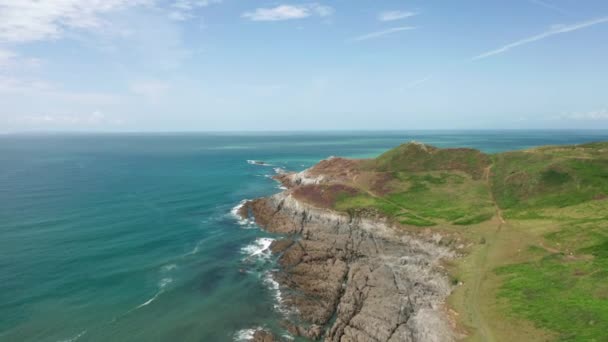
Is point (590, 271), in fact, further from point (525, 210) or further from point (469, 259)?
point (525, 210)

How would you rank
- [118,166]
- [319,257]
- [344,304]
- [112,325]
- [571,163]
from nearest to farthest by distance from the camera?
[112,325] → [344,304] → [319,257] → [571,163] → [118,166]

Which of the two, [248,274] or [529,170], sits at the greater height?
[529,170]

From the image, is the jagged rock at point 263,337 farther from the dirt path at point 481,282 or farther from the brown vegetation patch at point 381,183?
the brown vegetation patch at point 381,183

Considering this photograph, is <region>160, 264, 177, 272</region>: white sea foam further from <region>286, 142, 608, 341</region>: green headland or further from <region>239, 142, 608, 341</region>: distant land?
<region>286, 142, 608, 341</region>: green headland

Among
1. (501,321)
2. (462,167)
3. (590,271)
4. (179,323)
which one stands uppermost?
(462,167)

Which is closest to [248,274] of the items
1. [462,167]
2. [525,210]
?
[525,210]

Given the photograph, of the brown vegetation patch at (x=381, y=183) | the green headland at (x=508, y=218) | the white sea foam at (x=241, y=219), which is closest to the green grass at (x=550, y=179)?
the green headland at (x=508, y=218)
